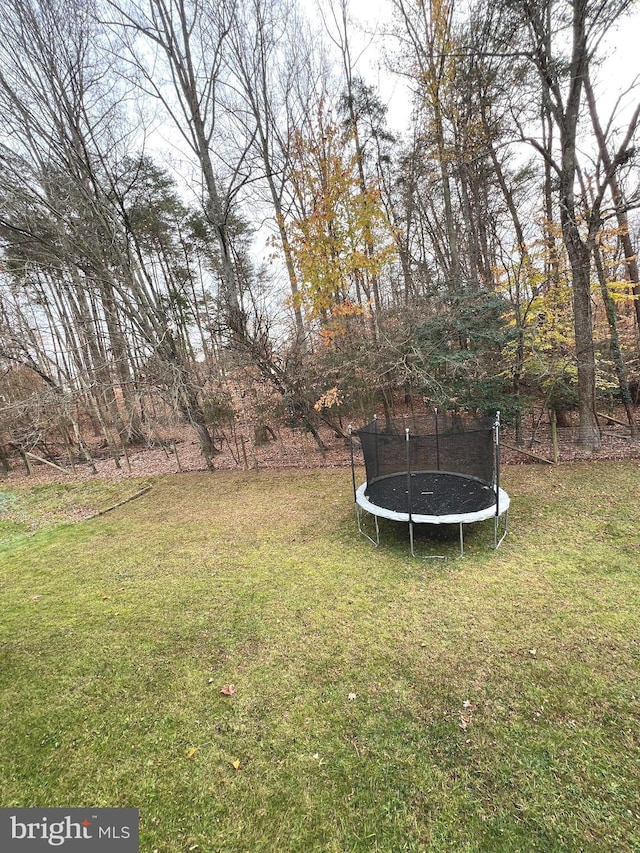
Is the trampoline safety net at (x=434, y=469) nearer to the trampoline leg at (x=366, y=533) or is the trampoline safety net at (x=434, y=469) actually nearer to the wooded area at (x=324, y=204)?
the trampoline leg at (x=366, y=533)

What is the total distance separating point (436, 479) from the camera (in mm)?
4742

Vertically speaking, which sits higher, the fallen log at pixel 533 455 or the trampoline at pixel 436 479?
the trampoline at pixel 436 479

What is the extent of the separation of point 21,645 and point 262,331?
5673 millimetres

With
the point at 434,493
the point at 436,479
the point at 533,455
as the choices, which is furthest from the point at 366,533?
the point at 533,455

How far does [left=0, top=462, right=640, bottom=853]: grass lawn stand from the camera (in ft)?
4.76

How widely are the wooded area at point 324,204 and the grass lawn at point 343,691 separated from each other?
3659 mm

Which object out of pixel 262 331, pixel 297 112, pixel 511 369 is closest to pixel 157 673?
pixel 262 331

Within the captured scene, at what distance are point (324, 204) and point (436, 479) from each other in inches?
246

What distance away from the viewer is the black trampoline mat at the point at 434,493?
3.76 meters

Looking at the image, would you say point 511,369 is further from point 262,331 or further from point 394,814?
point 394,814

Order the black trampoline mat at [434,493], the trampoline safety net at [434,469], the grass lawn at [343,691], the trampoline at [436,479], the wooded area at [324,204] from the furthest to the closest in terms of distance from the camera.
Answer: the wooded area at [324,204] → the trampoline safety net at [434,469] → the black trampoline mat at [434,493] → the trampoline at [436,479] → the grass lawn at [343,691]

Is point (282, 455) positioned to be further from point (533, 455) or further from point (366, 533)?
point (533, 455)

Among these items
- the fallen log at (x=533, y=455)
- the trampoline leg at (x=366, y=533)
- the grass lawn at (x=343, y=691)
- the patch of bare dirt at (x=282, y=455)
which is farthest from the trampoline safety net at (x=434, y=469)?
the patch of bare dirt at (x=282, y=455)

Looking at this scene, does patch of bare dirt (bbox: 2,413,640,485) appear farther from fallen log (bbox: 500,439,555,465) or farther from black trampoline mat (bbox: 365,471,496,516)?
black trampoline mat (bbox: 365,471,496,516)
